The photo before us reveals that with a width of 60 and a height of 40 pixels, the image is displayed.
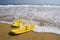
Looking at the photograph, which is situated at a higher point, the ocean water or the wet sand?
the ocean water

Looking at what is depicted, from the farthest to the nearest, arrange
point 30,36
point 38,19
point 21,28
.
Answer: point 38,19 → point 21,28 → point 30,36

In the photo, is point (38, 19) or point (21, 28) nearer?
point (21, 28)

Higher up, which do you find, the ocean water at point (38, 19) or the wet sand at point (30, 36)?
the ocean water at point (38, 19)

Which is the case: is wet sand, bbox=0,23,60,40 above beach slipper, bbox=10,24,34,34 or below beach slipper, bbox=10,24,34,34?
below

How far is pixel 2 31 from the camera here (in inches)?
57.5

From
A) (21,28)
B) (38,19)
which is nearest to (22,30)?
(21,28)

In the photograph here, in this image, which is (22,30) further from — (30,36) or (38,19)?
(38,19)

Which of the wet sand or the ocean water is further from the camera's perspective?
the ocean water

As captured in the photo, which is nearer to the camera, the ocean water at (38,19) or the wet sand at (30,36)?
the wet sand at (30,36)

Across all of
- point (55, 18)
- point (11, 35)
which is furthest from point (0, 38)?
point (55, 18)

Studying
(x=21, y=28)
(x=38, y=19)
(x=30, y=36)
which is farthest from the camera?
(x=38, y=19)

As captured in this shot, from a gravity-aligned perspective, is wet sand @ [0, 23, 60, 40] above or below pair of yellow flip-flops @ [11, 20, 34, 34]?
below

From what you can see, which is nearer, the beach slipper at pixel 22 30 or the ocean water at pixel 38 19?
the beach slipper at pixel 22 30

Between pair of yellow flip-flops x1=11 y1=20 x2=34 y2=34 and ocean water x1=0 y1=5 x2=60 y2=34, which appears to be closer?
pair of yellow flip-flops x1=11 y1=20 x2=34 y2=34
